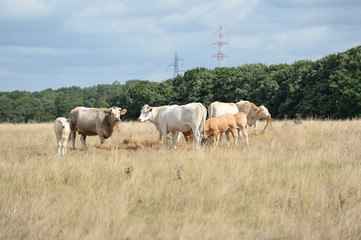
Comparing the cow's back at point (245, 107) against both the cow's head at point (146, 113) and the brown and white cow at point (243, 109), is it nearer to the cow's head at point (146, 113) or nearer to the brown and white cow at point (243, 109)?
the brown and white cow at point (243, 109)

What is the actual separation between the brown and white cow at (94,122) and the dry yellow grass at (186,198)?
213 inches

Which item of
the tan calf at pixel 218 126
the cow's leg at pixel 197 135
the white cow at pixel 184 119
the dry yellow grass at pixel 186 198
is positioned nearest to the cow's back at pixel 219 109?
the tan calf at pixel 218 126

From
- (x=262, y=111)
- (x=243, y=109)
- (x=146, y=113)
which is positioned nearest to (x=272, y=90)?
(x=243, y=109)

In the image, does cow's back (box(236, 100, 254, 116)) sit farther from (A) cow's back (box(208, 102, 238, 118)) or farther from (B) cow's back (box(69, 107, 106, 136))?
(B) cow's back (box(69, 107, 106, 136))

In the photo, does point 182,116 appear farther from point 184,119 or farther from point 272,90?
point 272,90

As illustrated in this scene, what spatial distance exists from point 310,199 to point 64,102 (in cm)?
9922

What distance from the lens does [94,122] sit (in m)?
17.2

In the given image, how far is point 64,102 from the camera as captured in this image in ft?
332

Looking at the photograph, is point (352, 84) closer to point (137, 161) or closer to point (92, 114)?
point (92, 114)

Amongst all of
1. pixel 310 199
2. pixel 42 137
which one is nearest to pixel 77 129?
pixel 42 137

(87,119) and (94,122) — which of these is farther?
(87,119)

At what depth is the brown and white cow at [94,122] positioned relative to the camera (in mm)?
16891

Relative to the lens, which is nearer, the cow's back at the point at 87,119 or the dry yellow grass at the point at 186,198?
the dry yellow grass at the point at 186,198

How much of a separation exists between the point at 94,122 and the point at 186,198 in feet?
34.4
